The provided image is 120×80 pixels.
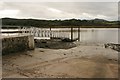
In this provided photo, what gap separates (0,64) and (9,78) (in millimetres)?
3116

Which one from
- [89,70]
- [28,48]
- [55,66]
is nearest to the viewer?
[89,70]

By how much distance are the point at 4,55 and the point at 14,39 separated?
185cm

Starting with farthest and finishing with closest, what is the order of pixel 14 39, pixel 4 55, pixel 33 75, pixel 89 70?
1. pixel 14 39
2. pixel 4 55
3. pixel 89 70
4. pixel 33 75

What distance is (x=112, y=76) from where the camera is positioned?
9609 mm

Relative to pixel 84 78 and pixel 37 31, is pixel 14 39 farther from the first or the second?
pixel 37 31

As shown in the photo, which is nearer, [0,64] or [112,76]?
[112,76]

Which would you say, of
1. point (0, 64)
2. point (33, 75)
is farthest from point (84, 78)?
point (0, 64)

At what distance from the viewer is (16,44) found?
15680mm

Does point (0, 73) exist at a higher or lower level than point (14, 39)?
lower

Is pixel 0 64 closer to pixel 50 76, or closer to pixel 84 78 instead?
pixel 50 76

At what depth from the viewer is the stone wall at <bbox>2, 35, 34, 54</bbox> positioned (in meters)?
14.3

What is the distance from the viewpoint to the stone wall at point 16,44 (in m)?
14.3

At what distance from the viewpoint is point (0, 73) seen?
971cm

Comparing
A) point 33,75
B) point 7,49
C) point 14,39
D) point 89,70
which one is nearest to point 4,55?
point 7,49
